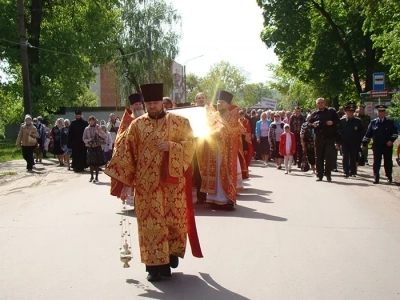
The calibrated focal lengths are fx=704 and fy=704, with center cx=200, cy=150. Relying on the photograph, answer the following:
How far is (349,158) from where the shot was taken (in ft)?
59.7

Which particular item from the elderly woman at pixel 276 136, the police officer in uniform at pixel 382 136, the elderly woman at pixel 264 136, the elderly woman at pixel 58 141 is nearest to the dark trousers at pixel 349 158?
the police officer in uniform at pixel 382 136

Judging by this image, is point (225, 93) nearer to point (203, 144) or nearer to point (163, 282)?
point (203, 144)

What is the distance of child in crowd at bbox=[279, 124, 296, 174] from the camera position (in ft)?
63.6

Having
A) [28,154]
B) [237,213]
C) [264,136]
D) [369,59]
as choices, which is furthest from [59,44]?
[237,213]

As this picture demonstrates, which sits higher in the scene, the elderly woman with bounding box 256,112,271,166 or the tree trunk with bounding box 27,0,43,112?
the tree trunk with bounding box 27,0,43,112

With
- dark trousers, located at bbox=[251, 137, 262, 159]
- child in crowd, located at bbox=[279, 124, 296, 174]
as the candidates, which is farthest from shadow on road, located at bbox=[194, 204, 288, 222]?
dark trousers, located at bbox=[251, 137, 262, 159]

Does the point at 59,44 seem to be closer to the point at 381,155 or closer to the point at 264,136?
the point at 264,136

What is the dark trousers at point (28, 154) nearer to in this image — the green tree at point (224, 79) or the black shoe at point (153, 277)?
the black shoe at point (153, 277)

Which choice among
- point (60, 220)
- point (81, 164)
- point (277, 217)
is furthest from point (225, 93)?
point (81, 164)

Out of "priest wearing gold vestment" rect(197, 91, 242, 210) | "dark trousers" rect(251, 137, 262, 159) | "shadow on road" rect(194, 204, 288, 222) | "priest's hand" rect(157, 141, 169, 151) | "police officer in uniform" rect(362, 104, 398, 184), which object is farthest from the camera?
"dark trousers" rect(251, 137, 262, 159)

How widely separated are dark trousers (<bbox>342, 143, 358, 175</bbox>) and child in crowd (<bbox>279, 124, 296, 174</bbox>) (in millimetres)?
1821

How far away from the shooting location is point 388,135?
15.8 m

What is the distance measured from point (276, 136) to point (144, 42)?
32.9 m

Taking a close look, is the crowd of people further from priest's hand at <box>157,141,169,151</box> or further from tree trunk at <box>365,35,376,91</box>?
tree trunk at <box>365,35,376,91</box>
